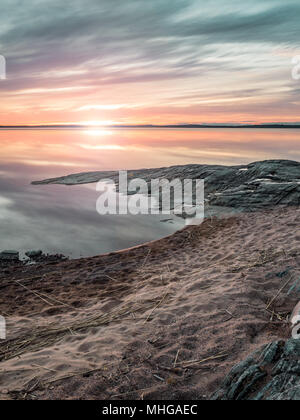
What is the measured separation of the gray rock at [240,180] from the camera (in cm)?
Result: 1501

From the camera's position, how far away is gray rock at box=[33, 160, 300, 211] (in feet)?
49.2

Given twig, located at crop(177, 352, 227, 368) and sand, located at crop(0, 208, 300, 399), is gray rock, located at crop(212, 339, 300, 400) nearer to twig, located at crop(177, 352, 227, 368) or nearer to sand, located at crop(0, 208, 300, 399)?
sand, located at crop(0, 208, 300, 399)

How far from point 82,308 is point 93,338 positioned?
1.60 metres

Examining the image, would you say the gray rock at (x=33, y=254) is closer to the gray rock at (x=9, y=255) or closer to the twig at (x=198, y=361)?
the gray rock at (x=9, y=255)

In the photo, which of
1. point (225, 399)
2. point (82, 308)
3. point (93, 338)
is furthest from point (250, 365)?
point (82, 308)

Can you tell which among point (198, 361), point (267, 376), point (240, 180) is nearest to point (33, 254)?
point (198, 361)

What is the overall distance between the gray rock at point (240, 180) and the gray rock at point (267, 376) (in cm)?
1099

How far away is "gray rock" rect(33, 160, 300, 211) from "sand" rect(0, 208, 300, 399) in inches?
197

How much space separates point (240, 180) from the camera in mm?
→ 18969

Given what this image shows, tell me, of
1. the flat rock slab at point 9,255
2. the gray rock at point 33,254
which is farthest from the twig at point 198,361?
the flat rock slab at point 9,255

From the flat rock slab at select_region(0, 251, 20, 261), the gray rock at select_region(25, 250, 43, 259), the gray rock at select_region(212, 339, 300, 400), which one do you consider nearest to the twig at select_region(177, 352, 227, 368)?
the gray rock at select_region(212, 339, 300, 400)

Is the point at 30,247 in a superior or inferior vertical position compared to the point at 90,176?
inferior

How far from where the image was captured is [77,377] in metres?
4.23

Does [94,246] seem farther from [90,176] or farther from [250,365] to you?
[90,176]
